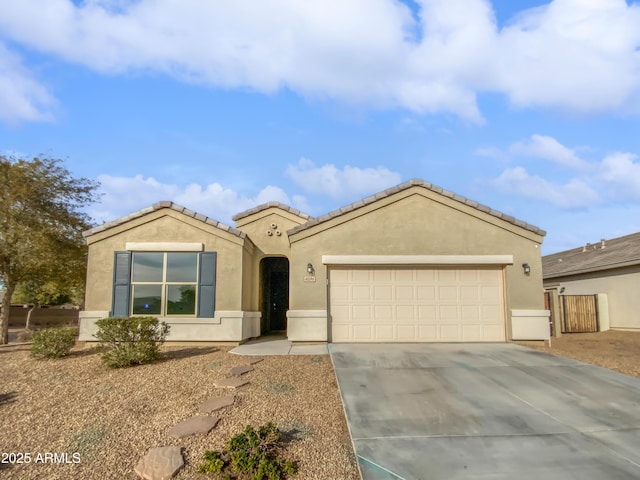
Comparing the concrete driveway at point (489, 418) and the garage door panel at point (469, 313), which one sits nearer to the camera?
the concrete driveway at point (489, 418)

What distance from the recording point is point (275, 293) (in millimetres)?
16594

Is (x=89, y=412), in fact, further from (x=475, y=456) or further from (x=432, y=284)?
(x=432, y=284)

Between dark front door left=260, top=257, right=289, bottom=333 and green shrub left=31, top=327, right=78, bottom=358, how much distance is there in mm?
7030

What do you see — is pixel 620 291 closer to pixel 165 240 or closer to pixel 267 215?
pixel 267 215

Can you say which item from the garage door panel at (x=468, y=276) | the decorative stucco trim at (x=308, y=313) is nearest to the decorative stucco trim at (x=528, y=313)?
the garage door panel at (x=468, y=276)

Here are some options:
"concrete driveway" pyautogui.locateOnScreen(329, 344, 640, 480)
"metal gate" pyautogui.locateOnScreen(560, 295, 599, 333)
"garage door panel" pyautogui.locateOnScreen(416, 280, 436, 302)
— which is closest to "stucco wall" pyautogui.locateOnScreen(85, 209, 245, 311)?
"concrete driveway" pyautogui.locateOnScreen(329, 344, 640, 480)

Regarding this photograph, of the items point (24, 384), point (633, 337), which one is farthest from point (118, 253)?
point (633, 337)

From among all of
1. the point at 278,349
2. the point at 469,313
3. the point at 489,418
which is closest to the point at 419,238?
the point at 469,313

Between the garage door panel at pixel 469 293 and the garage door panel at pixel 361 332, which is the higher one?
the garage door panel at pixel 469 293

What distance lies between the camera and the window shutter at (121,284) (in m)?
11.0

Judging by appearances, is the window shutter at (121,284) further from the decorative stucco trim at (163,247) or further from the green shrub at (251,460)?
the green shrub at (251,460)

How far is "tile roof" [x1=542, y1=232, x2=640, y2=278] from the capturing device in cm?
1605

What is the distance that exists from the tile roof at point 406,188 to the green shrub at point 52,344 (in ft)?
19.2

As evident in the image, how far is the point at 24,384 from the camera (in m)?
7.31
